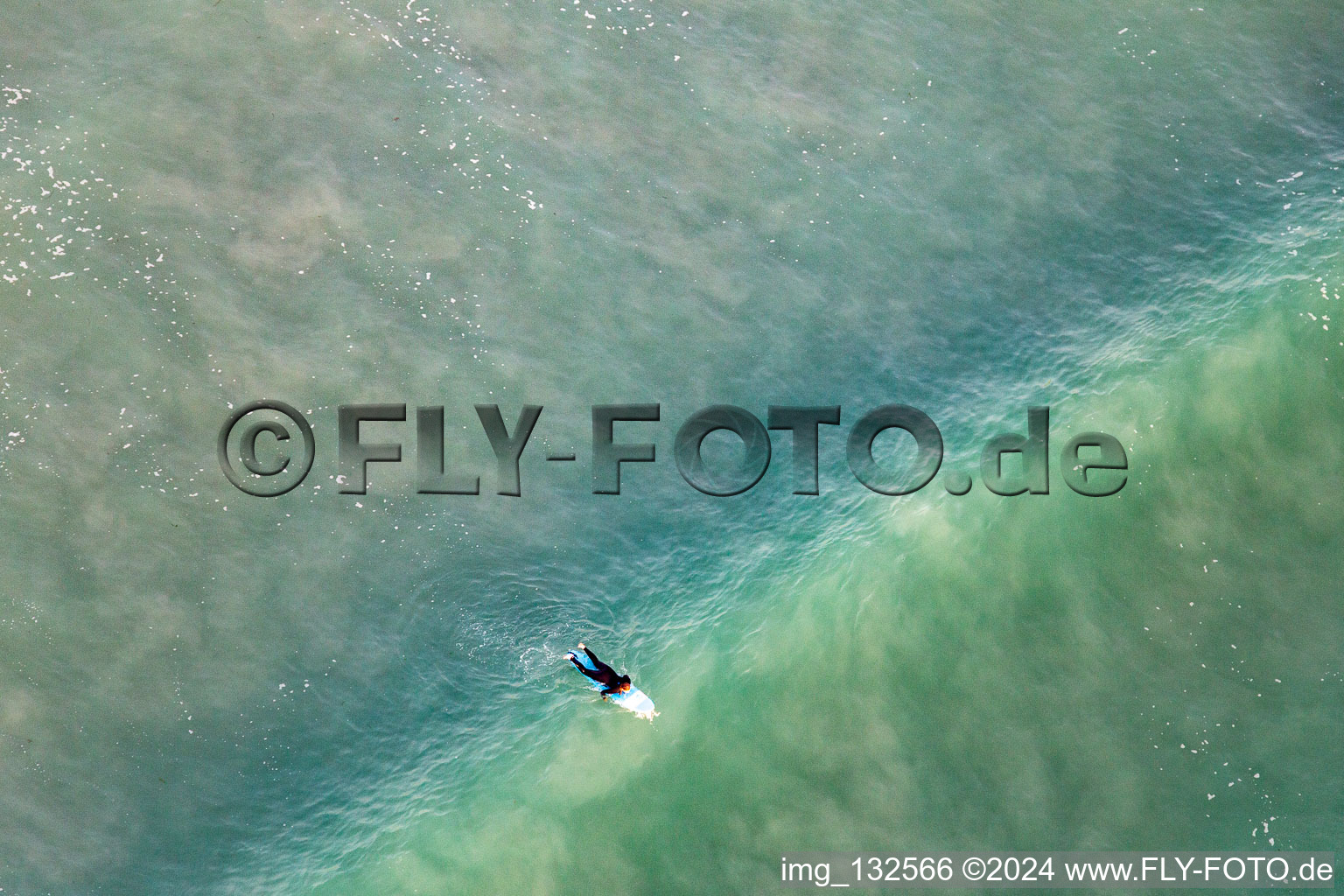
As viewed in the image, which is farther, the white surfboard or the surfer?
the white surfboard

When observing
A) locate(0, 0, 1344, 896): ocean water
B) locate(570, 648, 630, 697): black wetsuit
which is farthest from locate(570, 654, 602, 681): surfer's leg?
locate(0, 0, 1344, 896): ocean water

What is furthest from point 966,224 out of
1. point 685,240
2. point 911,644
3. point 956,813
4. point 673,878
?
point 673,878

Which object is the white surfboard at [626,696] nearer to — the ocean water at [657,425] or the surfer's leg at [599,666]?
the surfer's leg at [599,666]

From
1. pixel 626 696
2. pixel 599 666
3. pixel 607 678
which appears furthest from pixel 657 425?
pixel 626 696

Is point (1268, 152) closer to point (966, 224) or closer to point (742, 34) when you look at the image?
point (966, 224)

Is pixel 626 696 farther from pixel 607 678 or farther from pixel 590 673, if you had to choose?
pixel 590 673

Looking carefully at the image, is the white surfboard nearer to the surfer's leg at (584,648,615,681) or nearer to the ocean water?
the surfer's leg at (584,648,615,681)

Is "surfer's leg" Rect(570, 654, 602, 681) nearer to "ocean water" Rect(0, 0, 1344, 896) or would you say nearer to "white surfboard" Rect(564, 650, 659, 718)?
"white surfboard" Rect(564, 650, 659, 718)
